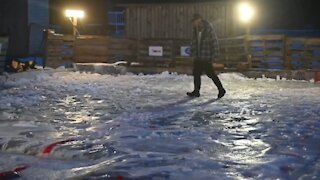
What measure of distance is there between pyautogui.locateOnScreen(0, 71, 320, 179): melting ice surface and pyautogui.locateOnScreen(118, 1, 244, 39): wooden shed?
7.72m

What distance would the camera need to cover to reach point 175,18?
64.0 feet

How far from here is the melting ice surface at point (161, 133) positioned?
4.67m

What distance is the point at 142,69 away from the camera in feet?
52.5

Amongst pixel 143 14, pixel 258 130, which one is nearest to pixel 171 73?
pixel 143 14

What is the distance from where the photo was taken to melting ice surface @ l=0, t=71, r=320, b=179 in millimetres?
4668

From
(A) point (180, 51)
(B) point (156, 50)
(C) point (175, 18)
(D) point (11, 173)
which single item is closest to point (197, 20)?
(D) point (11, 173)

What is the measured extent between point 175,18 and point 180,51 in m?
3.64

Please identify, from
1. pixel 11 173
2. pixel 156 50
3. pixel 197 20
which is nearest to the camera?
pixel 11 173

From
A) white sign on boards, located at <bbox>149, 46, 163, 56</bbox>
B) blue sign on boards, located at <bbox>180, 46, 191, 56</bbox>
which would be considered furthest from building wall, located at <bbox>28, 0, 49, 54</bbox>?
blue sign on boards, located at <bbox>180, 46, 191, 56</bbox>

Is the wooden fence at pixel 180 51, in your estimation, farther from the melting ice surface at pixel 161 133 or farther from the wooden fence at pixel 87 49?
the melting ice surface at pixel 161 133

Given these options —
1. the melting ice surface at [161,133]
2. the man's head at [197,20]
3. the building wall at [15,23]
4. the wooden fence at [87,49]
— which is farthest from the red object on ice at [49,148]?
the building wall at [15,23]

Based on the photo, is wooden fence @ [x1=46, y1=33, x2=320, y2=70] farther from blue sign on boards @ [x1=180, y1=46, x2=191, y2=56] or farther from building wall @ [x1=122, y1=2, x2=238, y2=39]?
building wall @ [x1=122, y1=2, x2=238, y2=39]

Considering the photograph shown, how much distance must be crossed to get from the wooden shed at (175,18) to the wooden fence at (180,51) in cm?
235

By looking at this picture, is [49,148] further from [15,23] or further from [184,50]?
[15,23]
